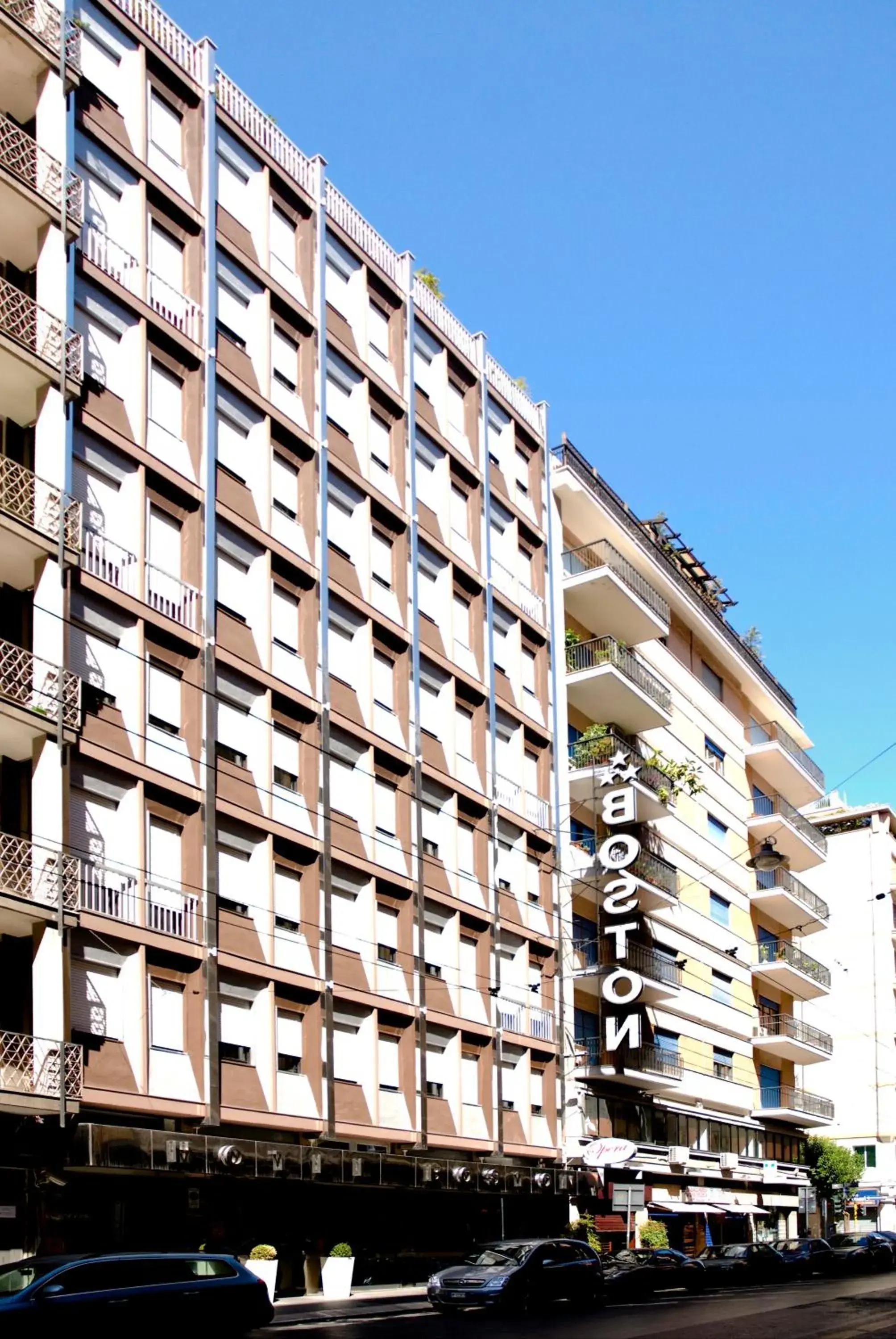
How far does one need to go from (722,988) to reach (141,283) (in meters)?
35.6

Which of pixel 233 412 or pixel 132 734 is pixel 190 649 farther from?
pixel 233 412

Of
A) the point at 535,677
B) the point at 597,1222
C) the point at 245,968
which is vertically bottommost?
the point at 597,1222

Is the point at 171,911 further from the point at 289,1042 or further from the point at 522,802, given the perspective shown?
→ the point at 522,802

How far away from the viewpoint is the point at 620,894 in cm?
4553

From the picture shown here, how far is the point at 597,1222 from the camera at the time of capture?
44.8 metres

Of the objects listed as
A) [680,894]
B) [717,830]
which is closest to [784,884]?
[717,830]

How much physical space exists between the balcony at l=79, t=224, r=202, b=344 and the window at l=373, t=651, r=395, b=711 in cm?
923

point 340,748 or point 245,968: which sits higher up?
point 340,748

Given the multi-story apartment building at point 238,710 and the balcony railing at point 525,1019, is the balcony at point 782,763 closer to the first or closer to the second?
the multi-story apartment building at point 238,710

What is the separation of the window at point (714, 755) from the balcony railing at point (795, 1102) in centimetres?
1221

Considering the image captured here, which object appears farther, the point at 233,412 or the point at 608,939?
the point at 608,939

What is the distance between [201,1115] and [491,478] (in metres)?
22.6

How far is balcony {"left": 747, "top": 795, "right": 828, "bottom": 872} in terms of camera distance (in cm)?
6412

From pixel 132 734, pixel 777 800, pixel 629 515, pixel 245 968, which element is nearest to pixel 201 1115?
pixel 245 968
